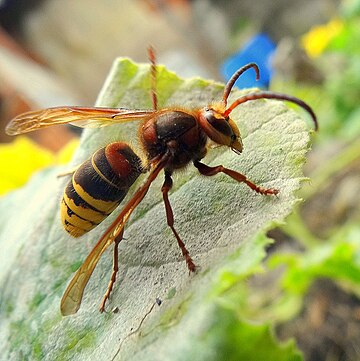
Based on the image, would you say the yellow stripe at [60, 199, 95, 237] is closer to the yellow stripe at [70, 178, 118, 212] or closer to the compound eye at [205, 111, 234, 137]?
the yellow stripe at [70, 178, 118, 212]

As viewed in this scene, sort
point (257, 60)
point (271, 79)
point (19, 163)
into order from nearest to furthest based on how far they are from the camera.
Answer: point (19, 163), point (257, 60), point (271, 79)

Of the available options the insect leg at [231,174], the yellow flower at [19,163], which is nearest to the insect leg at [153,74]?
the insect leg at [231,174]

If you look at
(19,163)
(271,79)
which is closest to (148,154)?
(19,163)

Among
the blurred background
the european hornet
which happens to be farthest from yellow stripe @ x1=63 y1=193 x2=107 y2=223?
the blurred background

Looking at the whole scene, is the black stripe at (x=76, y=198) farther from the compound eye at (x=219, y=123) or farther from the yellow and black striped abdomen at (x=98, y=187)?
the compound eye at (x=219, y=123)

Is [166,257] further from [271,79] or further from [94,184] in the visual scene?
[271,79]

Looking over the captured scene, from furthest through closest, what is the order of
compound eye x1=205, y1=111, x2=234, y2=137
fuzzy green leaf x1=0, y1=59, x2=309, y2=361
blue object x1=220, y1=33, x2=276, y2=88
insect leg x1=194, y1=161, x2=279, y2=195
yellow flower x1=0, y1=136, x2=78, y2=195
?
blue object x1=220, y1=33, x2=276, y2=88 → yellow flower x1=0, y1=136, x2=78, y2=195 → compound eye x1=205, y1=111, x2=234, y2=137 → insect leg x1=194, y1=161, x2=279, y2=195 → fuzzy green leaf x1=0, y1=59, x2=309, y2=361

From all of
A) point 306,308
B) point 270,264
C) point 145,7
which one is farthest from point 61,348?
point 145,7
